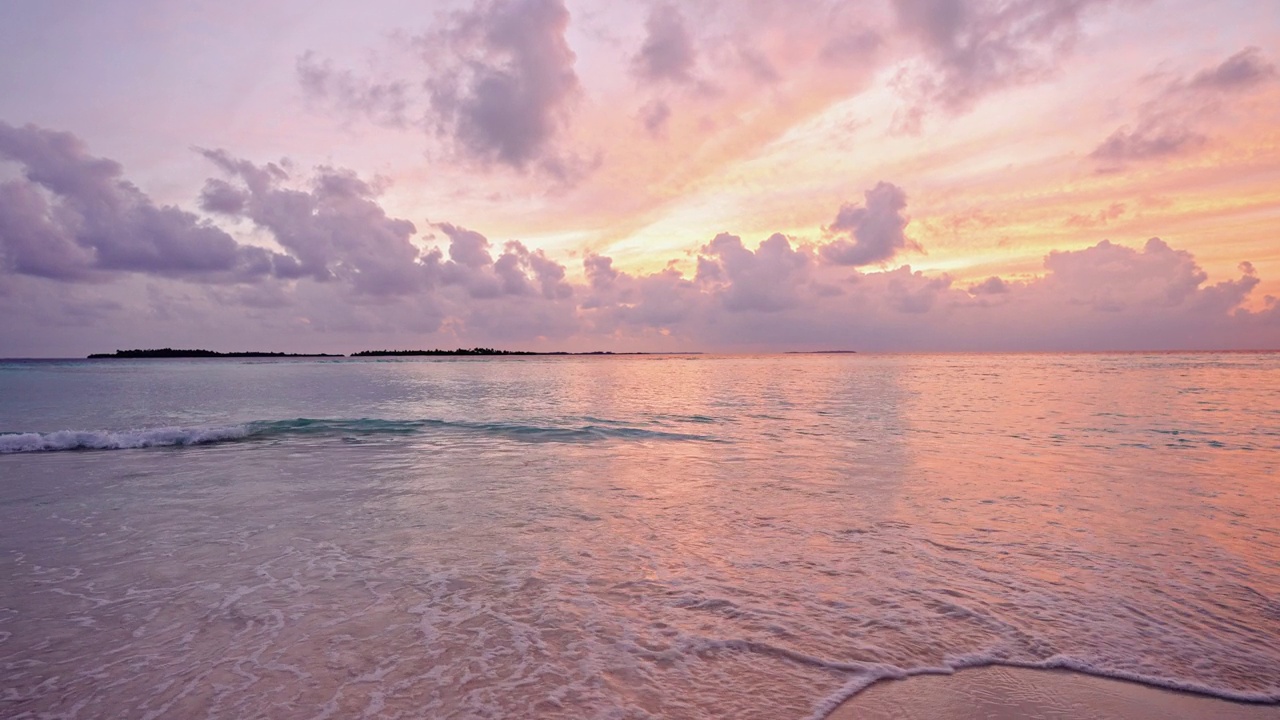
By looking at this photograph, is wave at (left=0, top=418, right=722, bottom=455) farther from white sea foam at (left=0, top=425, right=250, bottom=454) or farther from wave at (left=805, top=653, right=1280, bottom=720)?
wave at (left=805, top=653, right=1280, bottom=720)

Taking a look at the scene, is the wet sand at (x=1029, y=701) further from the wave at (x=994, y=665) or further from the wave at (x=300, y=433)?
the wave at (x=300, y=433)

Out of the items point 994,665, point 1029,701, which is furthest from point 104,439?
point 1029,701

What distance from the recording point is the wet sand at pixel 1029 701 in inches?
183

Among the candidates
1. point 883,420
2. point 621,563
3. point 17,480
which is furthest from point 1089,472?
point 17,480

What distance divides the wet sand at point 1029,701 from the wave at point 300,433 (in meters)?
15.0

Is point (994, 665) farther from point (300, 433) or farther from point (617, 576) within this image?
point (300, 433)

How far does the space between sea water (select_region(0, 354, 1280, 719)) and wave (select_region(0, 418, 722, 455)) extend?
1.51 m

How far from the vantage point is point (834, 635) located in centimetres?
588

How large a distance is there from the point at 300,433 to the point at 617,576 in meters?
19.1

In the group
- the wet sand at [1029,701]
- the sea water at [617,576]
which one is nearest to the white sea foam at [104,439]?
the sea water at [617,576]

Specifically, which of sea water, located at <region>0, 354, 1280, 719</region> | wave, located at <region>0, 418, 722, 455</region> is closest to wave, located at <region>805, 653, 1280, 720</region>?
sea water, located at <region>0, 354, 1280, 719</region>

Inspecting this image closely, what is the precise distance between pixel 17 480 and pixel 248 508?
760 centimetres

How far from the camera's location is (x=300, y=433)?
22.2 m

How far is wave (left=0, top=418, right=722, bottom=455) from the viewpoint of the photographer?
743 inches
